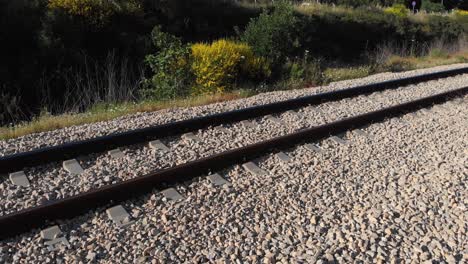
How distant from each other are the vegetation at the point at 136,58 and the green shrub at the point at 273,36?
1.2 inches

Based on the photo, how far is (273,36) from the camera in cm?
1400

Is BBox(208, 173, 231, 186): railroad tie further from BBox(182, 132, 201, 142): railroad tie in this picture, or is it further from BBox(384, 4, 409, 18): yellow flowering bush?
BBox(384, 4, 409, 18): yellow flowering bush

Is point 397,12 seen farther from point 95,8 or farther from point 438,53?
point 95,8

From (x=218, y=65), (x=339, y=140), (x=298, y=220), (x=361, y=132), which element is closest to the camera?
(x=298, y=220)

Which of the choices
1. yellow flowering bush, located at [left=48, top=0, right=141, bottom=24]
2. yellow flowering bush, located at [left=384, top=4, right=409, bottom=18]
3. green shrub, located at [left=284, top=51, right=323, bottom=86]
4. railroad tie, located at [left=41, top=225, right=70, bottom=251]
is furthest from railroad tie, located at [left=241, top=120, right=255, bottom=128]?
yellow flowering bush, located at [left=384, top=4, right=409, bottom=18]

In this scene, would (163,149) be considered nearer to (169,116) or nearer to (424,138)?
(169,116)

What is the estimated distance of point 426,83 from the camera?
39.1ft

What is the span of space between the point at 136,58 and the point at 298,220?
1082 cm

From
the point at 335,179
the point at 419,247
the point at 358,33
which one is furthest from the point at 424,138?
the point at 358,33

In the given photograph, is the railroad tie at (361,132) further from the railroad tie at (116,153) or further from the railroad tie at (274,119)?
the railroad tie at (116,153)

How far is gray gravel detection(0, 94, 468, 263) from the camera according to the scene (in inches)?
143

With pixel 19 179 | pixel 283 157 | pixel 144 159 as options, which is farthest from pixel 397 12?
pixel 19 179

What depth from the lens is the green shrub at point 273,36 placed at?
45.8 ft

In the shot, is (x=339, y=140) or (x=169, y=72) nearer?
(x=339, y=140)
